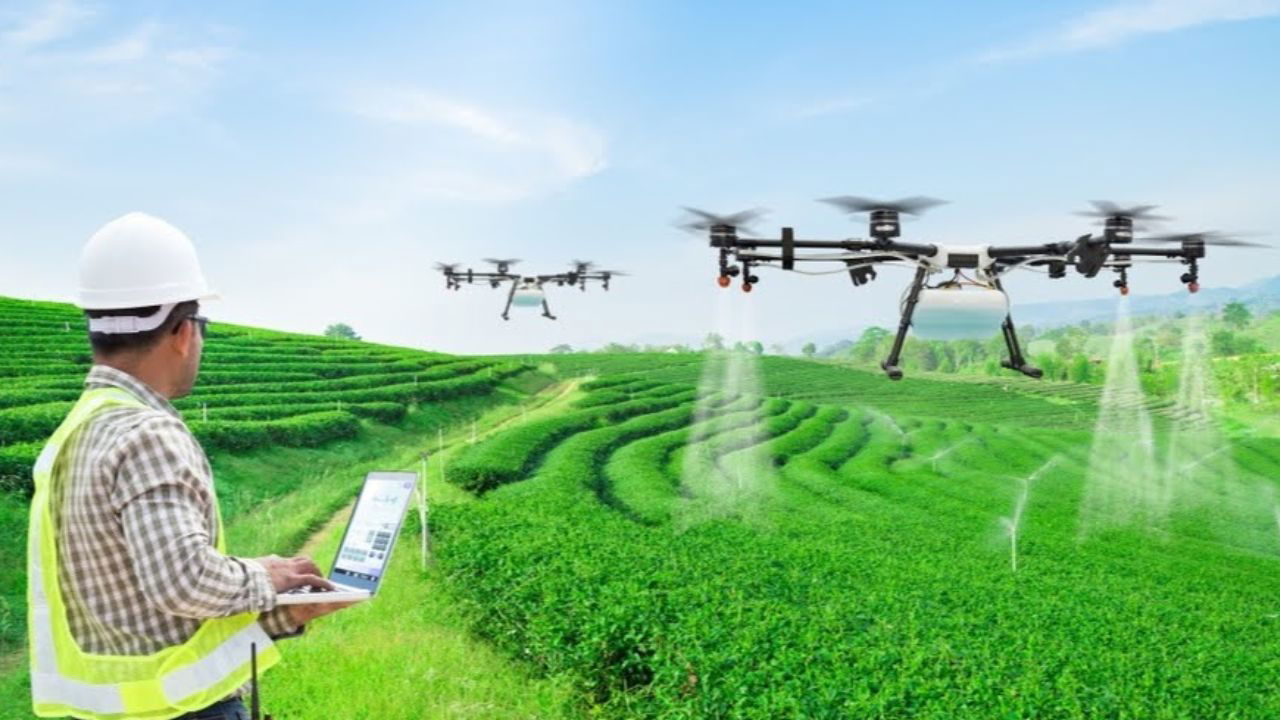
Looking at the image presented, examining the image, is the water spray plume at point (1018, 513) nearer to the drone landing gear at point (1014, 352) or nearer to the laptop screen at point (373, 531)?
the drone landing gear at point (1014, 352)

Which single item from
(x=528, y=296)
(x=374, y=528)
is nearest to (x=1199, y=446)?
(x=528, y=296)

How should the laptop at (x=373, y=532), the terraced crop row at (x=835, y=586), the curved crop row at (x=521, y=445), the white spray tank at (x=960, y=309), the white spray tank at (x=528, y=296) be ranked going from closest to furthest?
the laptop at (x=373, y=532), the terraced crop row at (x=835, y=586), the white spray tank at (x=960, y=309), the curved crop row at (x=521, y=445), the white spray tank at (x=528, y=296)

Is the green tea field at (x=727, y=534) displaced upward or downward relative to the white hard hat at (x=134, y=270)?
downward

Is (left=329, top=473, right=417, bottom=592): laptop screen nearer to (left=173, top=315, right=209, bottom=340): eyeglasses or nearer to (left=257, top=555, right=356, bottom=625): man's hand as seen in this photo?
(left=257, top=555, right=356, bottom=625): man's hand

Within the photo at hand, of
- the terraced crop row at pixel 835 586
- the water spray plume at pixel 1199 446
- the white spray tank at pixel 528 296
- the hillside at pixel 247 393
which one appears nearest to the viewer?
the terraced crop row at pixel 835 586

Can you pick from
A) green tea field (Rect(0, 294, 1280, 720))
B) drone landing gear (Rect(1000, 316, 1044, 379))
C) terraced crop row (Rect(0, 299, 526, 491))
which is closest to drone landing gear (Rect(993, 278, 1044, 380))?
drone landing gear (Rect(1000, 316, 1044, 379))

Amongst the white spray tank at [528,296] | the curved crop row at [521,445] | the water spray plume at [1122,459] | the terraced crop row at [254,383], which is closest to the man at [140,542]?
the water spray plume at [1122,459]

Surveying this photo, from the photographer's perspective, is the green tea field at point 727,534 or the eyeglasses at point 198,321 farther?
the green tea field at point 727,534
